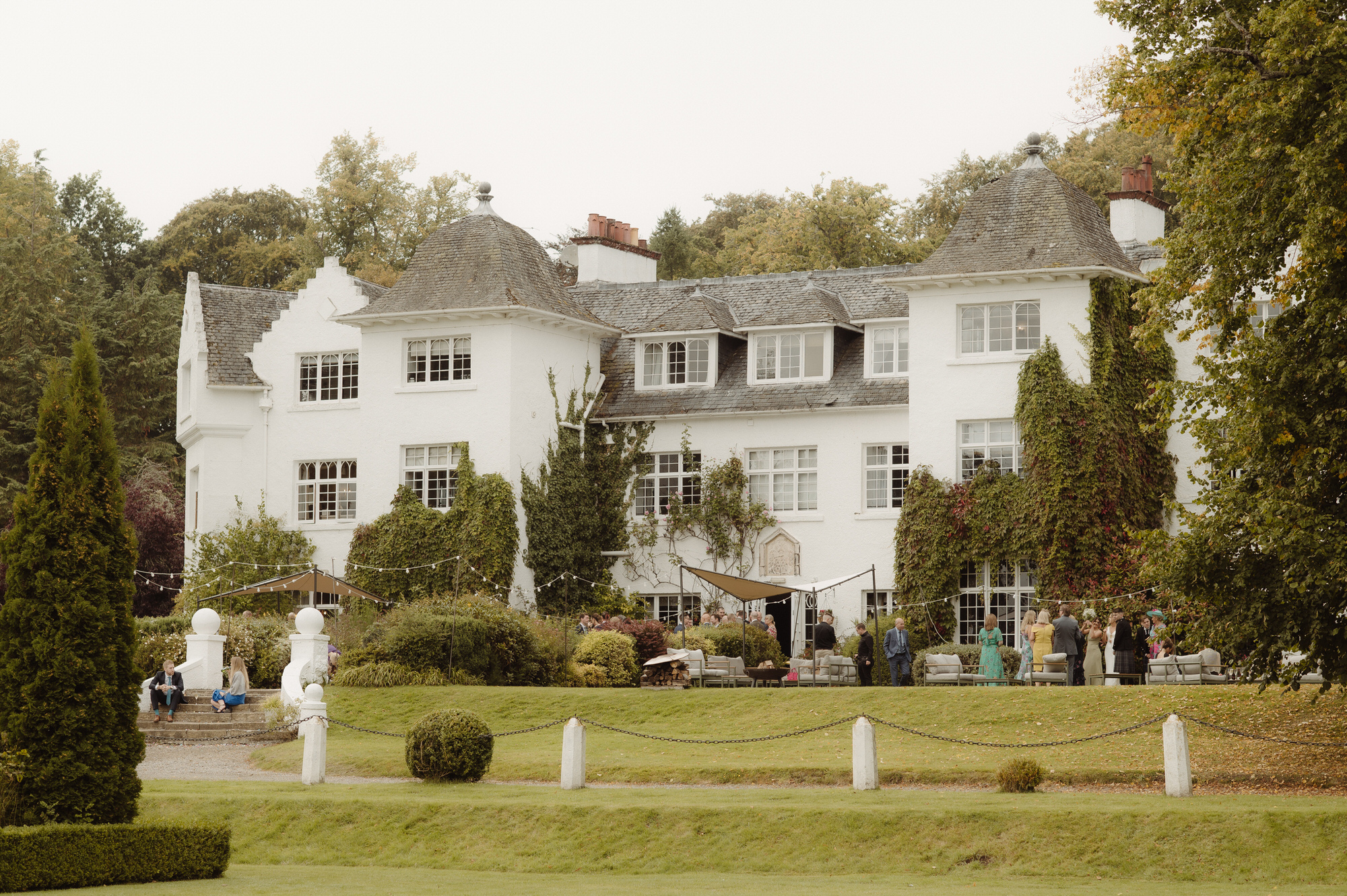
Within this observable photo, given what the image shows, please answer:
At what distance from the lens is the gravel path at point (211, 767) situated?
72.4ft

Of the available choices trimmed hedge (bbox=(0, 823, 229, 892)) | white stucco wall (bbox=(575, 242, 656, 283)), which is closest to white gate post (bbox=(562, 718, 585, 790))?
trimmed hedge (bbox=(0, 823, 229, 892))

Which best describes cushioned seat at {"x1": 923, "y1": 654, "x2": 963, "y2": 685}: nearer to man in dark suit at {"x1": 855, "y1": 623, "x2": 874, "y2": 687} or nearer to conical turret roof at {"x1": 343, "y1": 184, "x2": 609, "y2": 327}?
man in dark suit at {"x1": 855, "y1": 623, "x2": 874, "y2": 687}

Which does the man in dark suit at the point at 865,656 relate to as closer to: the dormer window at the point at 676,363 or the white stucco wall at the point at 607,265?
the dormer window at the point at 676,363

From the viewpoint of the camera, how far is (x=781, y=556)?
118 ft

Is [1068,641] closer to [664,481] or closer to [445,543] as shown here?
[664,481]

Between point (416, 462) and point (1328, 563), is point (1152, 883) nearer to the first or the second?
point (1328, 563)

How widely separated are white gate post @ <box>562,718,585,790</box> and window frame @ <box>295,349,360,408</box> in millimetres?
20280

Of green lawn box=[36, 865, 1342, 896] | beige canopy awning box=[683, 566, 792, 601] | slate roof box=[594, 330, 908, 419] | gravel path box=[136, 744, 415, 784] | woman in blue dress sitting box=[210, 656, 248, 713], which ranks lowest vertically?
green lawn box=[36, 865, 1342, 896]

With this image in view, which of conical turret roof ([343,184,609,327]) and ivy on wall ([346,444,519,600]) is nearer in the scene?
ivy on wall ([346,444,519,600])

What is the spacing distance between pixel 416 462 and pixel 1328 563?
76.5 feet

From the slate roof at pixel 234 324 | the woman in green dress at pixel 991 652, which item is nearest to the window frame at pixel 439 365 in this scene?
Answer: the slate roof at pixel 234 324

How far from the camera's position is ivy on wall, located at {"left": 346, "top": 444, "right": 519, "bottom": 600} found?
34.8 meters

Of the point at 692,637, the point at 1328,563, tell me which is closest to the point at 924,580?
the point at 692,637

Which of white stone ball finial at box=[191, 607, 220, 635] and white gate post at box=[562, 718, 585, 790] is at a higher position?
white stone ball finial at box=[191, 607, 220, 635]
